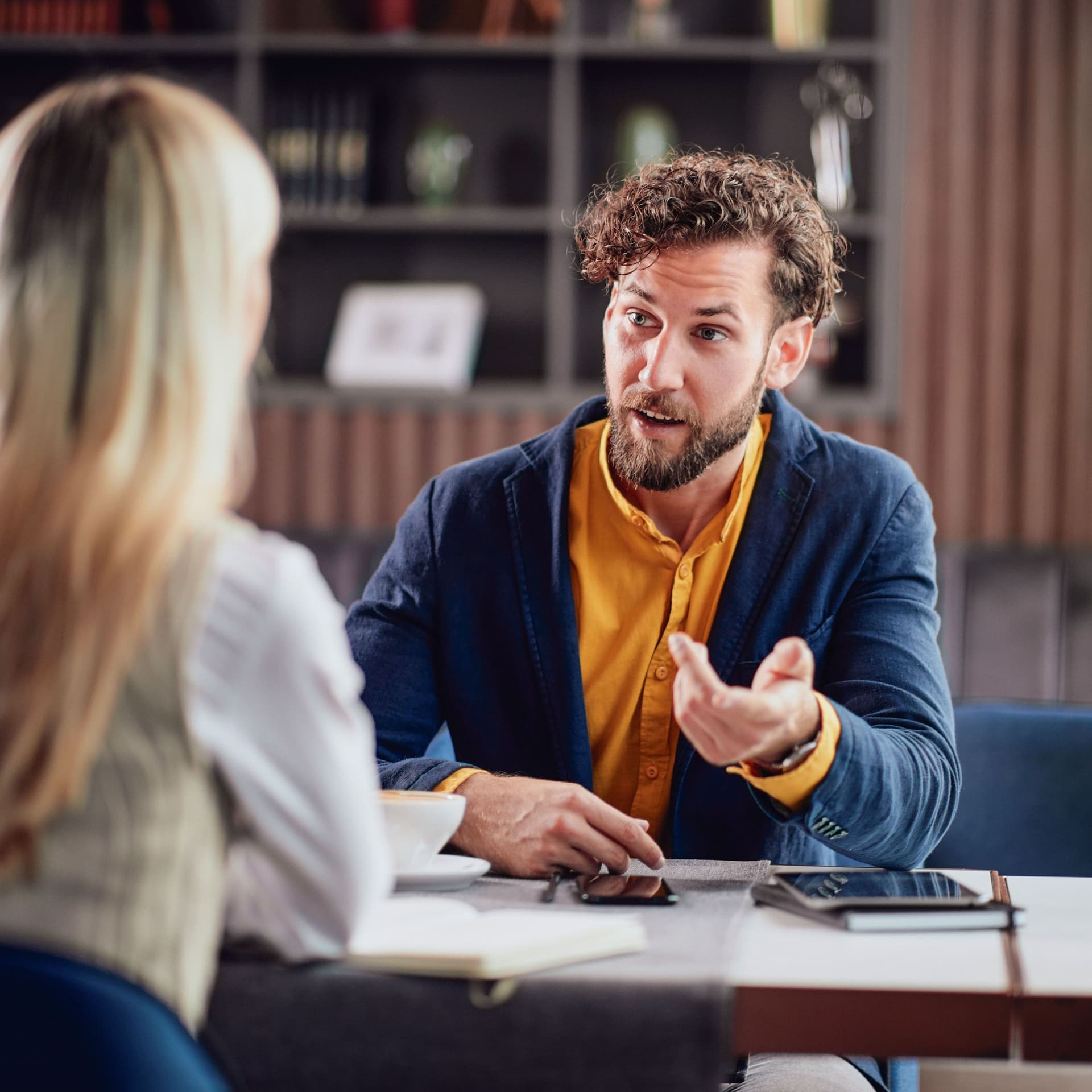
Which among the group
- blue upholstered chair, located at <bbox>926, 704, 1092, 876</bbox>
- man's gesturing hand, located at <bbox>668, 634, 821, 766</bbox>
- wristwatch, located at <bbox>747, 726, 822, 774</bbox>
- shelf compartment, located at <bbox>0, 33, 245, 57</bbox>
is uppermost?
shelf compartment, located at <bbox>0, 33, 245, 57</bbox>

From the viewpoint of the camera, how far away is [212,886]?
826mm

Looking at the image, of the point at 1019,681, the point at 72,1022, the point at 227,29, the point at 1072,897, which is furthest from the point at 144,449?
the point at 227,29

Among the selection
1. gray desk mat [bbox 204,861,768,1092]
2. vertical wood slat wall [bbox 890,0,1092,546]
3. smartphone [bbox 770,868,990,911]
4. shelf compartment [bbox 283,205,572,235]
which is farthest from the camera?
shelf compartment [bbox 283,205,572,235]

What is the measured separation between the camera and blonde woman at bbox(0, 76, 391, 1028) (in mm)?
778

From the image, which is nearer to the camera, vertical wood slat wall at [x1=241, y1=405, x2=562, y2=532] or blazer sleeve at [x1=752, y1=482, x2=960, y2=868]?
blazer sleeve at [x1=752, y1=482, x2=960, y2=868]

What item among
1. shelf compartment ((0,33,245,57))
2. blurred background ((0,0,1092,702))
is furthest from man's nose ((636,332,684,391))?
shelf compartment ((0,33,245,57))

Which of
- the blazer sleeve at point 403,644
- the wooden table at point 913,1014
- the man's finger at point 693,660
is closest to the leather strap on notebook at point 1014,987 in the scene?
the wooden table at point 913,1014

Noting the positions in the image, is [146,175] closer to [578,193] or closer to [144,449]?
[144,449]

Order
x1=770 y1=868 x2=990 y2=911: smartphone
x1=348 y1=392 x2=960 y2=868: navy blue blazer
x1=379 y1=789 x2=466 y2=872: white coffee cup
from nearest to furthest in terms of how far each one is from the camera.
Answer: x1=770 y1=868 x2=990 y2=911: smartphone → x1=379 y1=789 x2=466 y2=872: white coffee cup → x1=348 y1=392 x2=960 y2=868: navy blue blazer

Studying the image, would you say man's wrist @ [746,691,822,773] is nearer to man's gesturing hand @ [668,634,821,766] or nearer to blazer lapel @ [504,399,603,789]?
man's gesturing hand @ [668,634,821,766]

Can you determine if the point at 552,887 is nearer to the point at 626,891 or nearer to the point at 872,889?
the point at 626,891

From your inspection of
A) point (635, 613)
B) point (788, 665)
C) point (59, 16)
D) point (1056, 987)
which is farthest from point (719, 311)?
point (59, 16)

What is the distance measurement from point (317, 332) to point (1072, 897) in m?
2.96

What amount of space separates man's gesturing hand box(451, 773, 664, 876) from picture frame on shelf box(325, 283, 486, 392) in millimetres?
2374
